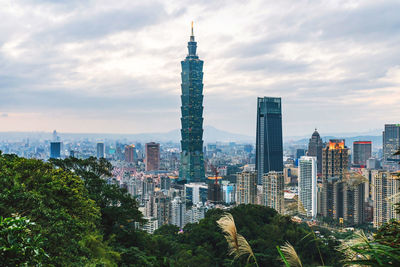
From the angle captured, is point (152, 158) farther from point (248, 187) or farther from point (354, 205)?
point (354, 205)

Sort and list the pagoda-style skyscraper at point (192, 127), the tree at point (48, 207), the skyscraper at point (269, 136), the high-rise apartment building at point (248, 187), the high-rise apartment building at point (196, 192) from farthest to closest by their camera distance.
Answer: the pagoda-style skyscraper at point (192, 127)
the skyscraper at point (269, 136)
the high-rise apartment building at point (196, 192)
the high-rise apartment building at point (248, 187)
the tree at point (48, 207)

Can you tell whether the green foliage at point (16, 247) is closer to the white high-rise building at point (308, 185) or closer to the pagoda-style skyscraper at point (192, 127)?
the white high-rise building at point (308, 185)

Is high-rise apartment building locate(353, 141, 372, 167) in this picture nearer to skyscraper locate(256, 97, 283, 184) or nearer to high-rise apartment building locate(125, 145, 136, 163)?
skyscraper locate(256, 97, 283, 184)

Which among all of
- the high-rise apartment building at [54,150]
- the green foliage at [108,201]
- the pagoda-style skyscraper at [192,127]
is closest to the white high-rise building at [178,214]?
the green foliage at [108,201]

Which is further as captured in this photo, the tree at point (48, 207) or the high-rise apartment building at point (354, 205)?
the high-rise apartment building at point (354, 205)

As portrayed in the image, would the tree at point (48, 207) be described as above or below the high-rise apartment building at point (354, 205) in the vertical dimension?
above

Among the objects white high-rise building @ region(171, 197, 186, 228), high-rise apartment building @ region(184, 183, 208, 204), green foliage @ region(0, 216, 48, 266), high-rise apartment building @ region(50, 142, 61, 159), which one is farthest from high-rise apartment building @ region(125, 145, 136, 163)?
green foliage @ region(0, 216, 48, 266)
